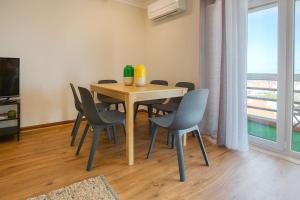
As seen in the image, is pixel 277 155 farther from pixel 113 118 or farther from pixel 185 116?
pixel 113 118

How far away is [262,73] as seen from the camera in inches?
98.2

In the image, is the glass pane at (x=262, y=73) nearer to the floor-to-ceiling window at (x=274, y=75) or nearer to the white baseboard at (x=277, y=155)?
the floor-to-ceiling window at (x=274, y=75)

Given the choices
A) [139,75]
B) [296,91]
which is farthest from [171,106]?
[296,91]

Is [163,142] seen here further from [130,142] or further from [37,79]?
[37,79]

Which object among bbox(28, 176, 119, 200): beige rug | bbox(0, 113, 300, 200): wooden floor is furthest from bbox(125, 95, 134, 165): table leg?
bbox(28, 176, 119, 200): beige rug

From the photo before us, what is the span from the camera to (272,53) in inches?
94.2

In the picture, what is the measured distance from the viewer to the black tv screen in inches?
109

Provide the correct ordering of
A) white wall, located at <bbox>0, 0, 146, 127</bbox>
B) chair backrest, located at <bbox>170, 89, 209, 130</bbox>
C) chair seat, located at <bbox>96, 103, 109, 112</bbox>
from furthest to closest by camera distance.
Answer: white wall, located at <bbox>0, 0, 146, 127</bbox> < chair seat, located at <bbox>96, 103, 109, 112</bbox> < chair backrest, located at <bbox>170, 89, 209, 130</bbox>

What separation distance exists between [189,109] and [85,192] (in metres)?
1.14

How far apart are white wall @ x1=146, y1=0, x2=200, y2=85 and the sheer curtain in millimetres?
466

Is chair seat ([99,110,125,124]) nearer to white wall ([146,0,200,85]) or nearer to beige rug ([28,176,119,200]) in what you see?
beige rug ([28,176,119,200])

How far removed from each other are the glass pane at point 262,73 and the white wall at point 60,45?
2.55 m

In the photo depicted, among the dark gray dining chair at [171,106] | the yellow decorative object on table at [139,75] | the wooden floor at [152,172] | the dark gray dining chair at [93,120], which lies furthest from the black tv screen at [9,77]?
the dark gray dining chair at [171,106]

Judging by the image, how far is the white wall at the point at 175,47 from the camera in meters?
3.32
